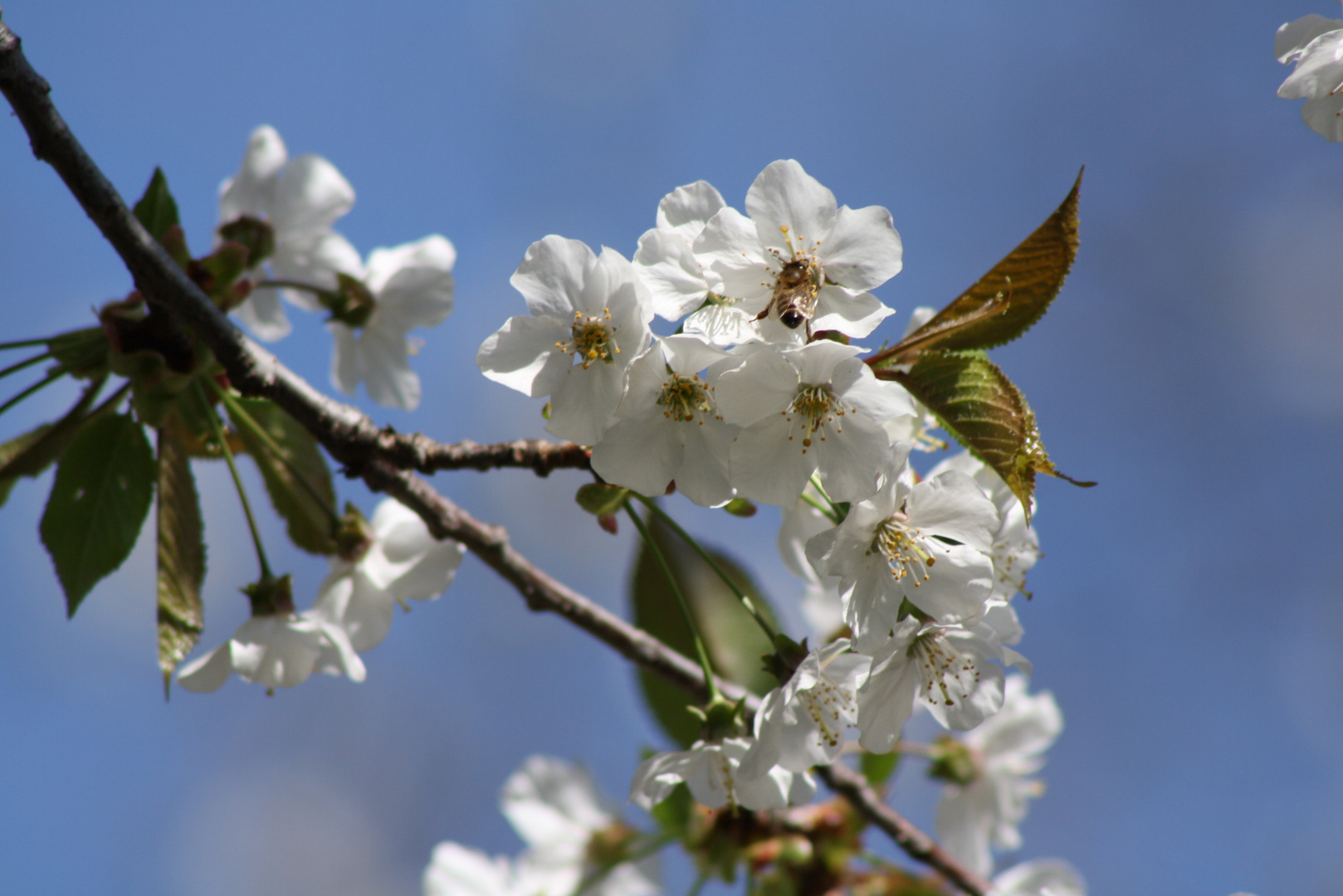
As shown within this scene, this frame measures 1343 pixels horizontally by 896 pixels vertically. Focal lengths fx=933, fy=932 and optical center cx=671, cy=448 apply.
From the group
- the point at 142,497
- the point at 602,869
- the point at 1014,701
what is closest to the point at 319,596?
the point at 142,497

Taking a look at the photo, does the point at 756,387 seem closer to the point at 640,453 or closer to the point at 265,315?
the point at 640,453

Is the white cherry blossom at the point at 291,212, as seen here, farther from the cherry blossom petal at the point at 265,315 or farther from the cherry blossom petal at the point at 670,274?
the cherry blossom petal at the point at 670,274

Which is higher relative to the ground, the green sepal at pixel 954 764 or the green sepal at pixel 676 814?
the green sepal at pixel 954 764

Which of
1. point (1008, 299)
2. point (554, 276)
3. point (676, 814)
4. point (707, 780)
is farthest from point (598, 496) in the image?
point (676, 814)

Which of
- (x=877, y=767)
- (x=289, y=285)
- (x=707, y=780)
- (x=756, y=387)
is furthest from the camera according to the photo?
(x=877, y=767)

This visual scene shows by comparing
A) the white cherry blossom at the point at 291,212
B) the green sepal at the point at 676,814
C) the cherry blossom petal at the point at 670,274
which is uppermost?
the white cherry blossom at the point at 291,212

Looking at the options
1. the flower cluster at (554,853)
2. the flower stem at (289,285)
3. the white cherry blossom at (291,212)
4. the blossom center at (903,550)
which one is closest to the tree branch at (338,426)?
the blossom center at (903,550)

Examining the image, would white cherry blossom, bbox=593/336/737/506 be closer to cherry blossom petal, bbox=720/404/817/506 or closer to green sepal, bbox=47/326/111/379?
cherry blossom petal, bbox=720/404/817/506
